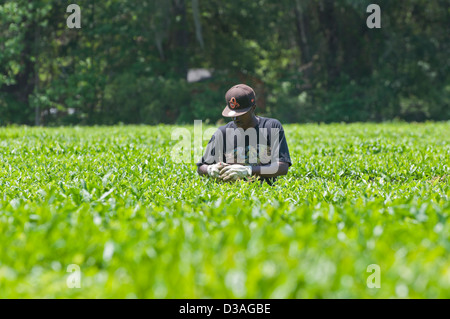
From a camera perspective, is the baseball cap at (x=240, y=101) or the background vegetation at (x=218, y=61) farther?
A: the background vegetation at (x=218, y=61)

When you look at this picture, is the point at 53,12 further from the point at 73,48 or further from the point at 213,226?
the point at 213,226

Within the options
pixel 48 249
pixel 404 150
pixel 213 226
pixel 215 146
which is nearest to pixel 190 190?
pixel 215 146

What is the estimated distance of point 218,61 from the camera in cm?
4119

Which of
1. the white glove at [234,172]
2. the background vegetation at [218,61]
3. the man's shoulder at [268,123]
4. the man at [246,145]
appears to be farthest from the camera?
the background vegetation at [218,61]

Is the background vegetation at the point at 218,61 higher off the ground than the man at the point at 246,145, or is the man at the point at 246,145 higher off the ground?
the background vegetation at the point at 218,61

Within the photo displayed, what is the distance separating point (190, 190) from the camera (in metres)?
5.93

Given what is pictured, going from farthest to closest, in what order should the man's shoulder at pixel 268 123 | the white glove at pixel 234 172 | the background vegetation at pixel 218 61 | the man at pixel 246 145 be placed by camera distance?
the background vegetation at pixel 218 61 → the man's shoulder at pixel 268 123 → the man at pixel 246 145 → the white glove at pixel 234 172

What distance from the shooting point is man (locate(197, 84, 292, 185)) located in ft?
21.3

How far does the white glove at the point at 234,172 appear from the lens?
20.6 ft

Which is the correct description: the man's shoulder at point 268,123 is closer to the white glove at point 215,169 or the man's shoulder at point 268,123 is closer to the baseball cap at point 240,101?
the baseball cap at point 240,101

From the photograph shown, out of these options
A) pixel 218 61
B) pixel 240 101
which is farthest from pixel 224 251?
pixel 218 61

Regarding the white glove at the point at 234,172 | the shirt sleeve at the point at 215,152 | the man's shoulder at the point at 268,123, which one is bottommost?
the white glove at the point at 234,172

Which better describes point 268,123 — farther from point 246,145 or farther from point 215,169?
point 215,169

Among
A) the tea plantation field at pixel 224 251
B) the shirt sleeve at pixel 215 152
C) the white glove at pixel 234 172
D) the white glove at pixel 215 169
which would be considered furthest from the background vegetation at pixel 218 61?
the tea plantation field at pixel 224 251
